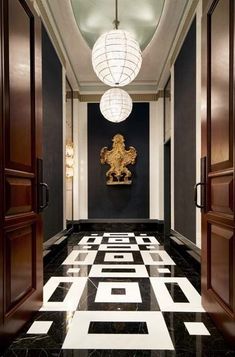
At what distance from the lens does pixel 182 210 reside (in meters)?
4.15

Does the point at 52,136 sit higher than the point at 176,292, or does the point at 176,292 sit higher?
the point at 52,136

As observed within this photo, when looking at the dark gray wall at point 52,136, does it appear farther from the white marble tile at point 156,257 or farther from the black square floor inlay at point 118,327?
the black square floor inlay at point 118,327

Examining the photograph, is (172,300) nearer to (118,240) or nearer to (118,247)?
(118,247)

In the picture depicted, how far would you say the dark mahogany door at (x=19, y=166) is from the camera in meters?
1.65

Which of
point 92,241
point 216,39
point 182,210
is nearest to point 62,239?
point 92,241

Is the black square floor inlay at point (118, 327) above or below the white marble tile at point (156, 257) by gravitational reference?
above

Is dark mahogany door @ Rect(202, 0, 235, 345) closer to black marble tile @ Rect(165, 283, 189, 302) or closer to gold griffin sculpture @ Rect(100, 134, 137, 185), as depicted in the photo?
black marble tile @ Rect(165, 283, 189, 302)

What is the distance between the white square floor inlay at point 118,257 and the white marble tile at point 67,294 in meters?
0.86

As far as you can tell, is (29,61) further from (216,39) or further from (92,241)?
(92,241)

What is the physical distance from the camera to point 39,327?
1936 millimetres

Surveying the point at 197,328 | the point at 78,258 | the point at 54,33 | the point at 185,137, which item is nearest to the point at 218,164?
the point at 197,328

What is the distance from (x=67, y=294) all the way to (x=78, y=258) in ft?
4.43

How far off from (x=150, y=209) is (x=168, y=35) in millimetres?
3848

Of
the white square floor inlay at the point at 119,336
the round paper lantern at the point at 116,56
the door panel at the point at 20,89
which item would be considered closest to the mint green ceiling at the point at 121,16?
the round paper lantern at the point at 116,56
